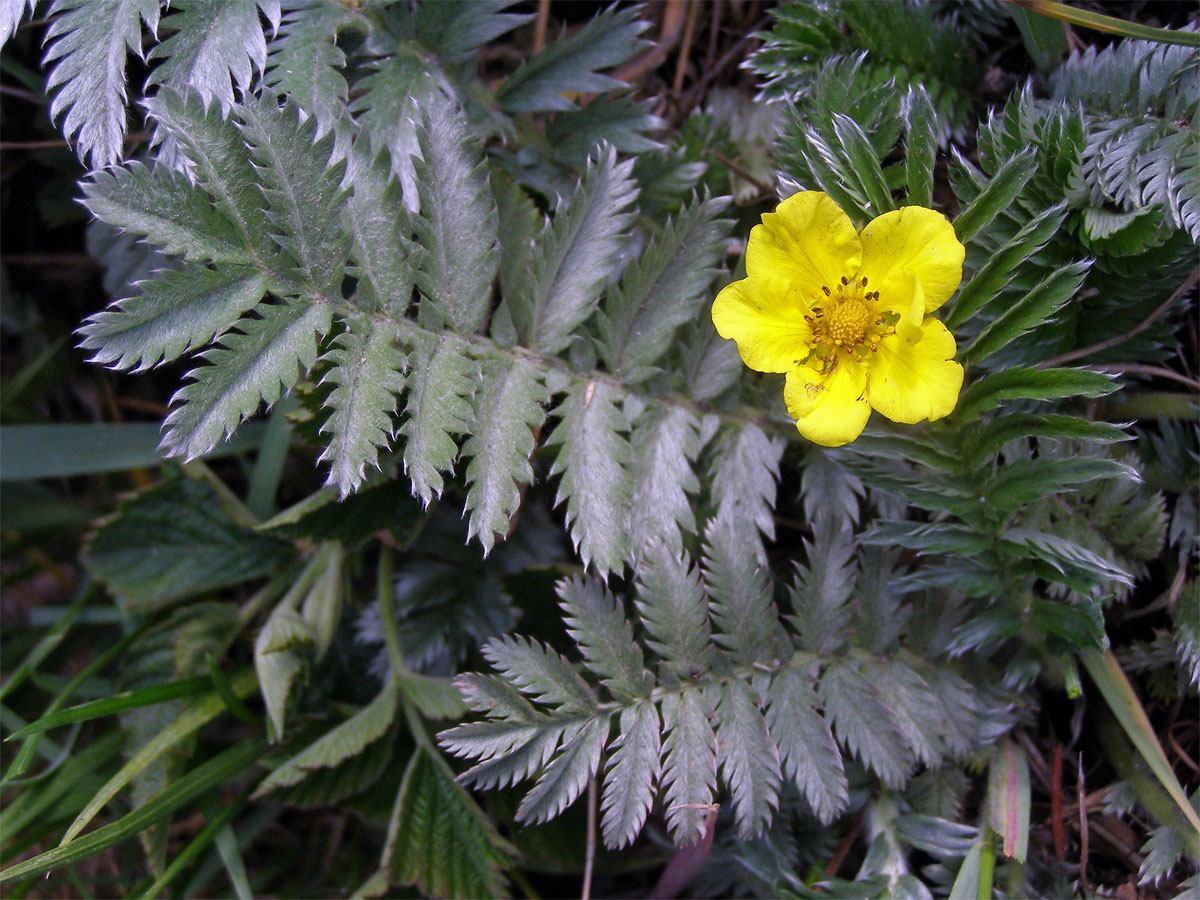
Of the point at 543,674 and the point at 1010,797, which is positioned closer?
the point at 543,674

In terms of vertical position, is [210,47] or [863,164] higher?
[210,47]

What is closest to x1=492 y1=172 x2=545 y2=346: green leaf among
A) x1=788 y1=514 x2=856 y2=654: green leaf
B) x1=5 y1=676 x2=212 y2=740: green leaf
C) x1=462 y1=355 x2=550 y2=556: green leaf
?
x1=462 y1=355 x2=550 y2=556: green leaf

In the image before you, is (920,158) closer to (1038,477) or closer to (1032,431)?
(1032,431)

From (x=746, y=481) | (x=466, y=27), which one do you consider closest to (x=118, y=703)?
(x=746, y=481)

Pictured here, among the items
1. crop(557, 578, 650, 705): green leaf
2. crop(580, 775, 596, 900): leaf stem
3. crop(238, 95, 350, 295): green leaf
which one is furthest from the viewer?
crop(580, 775, 596, 900): leaf stem

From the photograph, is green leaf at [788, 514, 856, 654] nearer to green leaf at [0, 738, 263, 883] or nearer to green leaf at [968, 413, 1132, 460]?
green leaf at [968, 413, 1132, 460]

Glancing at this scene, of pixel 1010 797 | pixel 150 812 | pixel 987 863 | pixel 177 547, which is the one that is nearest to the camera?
pixel 987 863

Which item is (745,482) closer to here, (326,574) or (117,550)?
(326,574)
